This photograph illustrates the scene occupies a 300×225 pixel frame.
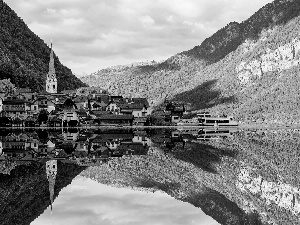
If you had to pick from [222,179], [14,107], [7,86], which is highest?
A: [7,86]

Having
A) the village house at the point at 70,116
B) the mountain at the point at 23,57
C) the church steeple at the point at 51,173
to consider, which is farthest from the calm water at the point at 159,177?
the mountain at the point at 23,57

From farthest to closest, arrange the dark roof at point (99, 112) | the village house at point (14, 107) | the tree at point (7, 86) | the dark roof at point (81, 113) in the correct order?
the tree at point (7, 86) < the dark roof at point (99, 112) < the dark roof at point (81, 113) < the village house at point (14, 107)

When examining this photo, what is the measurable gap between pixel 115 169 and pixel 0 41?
351 feet

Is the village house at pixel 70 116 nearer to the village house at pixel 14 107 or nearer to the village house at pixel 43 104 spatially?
the village house at pixel 43 104

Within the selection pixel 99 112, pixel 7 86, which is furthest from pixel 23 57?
pixel 99 112

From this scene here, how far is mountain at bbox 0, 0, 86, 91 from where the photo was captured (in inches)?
5059

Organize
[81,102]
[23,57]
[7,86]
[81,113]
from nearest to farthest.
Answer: [81,113]
[81,102]
[7,86]
[23,57]

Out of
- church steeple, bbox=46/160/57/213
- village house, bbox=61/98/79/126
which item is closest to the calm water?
church steeple, bbox=46/160/57/213

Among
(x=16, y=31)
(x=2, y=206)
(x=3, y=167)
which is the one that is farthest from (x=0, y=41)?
(x=2, y=206)

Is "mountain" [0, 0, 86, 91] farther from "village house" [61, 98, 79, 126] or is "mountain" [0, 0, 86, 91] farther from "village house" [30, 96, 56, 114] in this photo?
"village house" [61, 98, 79, 126]

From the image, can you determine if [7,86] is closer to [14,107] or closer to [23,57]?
[14,107]

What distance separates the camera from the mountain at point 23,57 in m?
128

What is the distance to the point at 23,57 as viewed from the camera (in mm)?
152000

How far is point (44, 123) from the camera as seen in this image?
318ft
